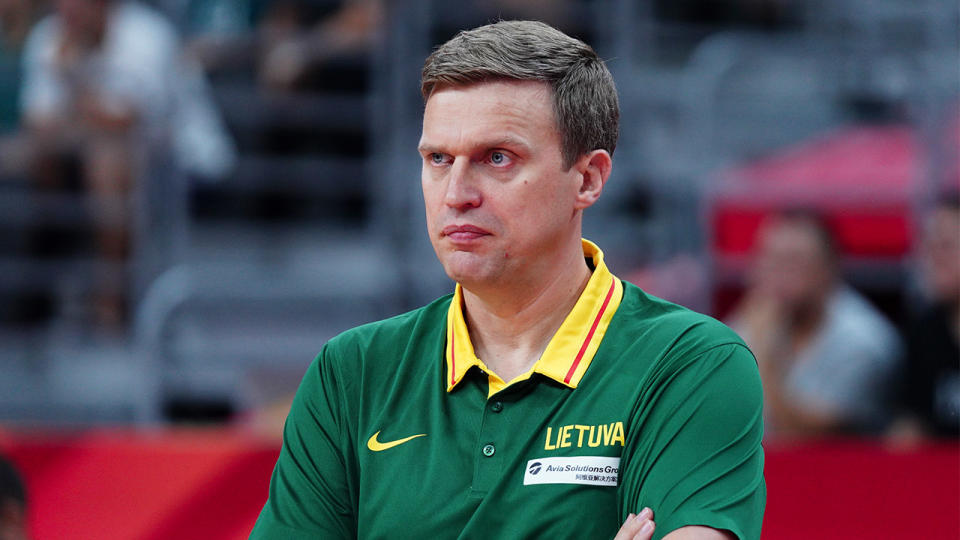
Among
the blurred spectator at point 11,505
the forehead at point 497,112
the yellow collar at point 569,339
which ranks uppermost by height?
the forehead at point 497,112

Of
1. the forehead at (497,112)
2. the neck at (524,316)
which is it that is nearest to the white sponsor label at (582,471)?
the neck at (524,316)

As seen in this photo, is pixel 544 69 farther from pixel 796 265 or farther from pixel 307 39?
pixel 307 39

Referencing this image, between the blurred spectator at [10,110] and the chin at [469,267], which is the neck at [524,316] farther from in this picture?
the blurred spectator at [10,110]

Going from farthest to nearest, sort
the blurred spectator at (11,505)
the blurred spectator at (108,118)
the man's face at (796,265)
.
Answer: the blurred spectator at (108,118) → the man's face at (796,265) → the blurred spectator at (11,505)

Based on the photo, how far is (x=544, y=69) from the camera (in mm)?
2367

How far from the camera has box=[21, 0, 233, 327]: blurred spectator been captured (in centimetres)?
694

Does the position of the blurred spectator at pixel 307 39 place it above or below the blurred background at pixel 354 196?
above

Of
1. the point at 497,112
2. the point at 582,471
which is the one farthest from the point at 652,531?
the point at 497,112

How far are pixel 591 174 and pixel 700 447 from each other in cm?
57

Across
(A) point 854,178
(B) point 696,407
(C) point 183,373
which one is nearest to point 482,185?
(B) point 696,407

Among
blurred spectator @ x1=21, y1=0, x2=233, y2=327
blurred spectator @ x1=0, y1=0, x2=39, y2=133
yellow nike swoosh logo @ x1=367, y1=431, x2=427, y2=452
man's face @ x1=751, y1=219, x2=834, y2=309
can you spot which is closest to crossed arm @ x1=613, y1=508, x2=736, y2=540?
yellow nike swoosh logo @ x1=367, y1=431, x2=427, y2=452

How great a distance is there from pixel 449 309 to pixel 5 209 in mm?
5021

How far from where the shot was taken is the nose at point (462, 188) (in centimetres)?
237

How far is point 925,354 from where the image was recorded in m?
5.30
